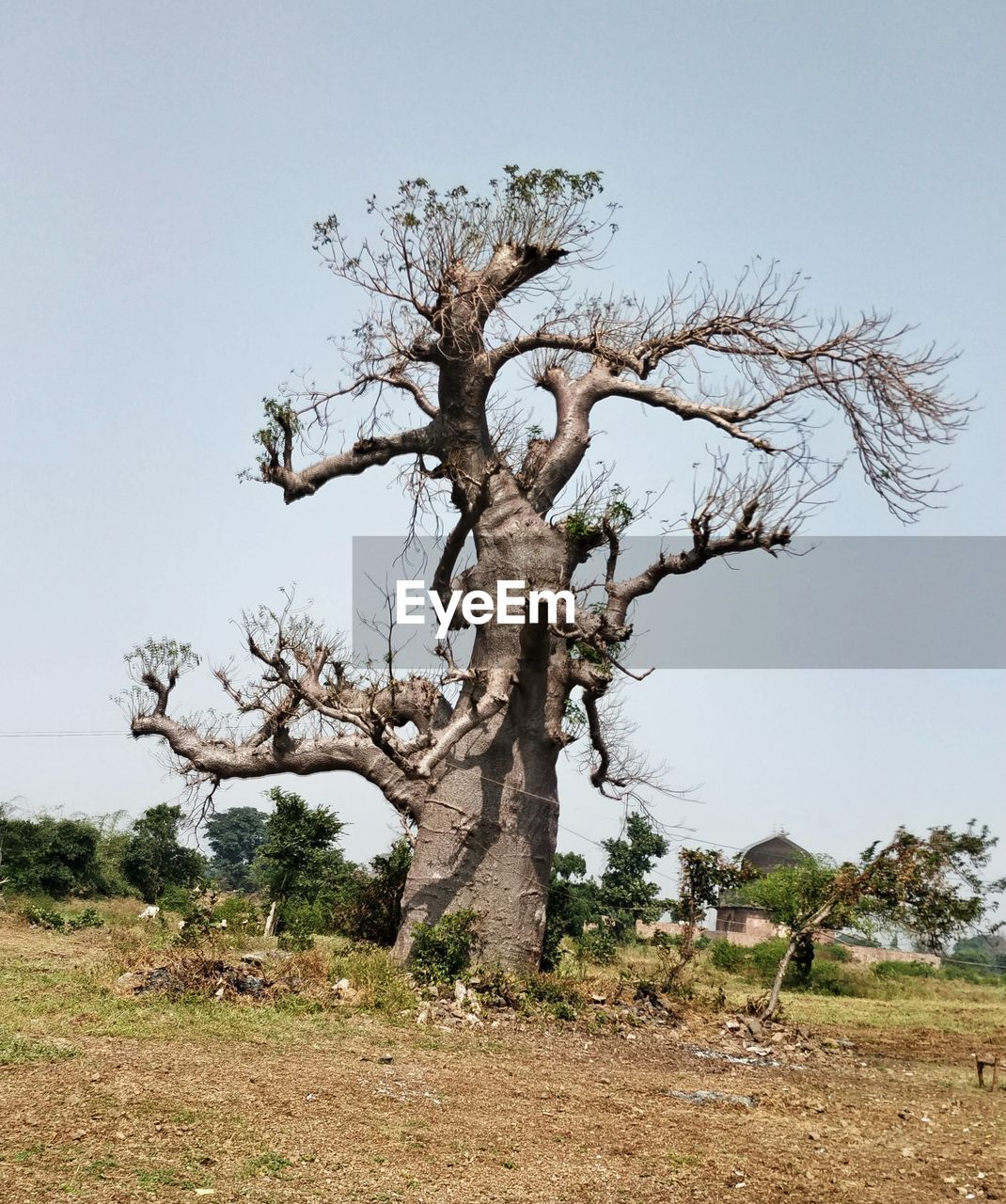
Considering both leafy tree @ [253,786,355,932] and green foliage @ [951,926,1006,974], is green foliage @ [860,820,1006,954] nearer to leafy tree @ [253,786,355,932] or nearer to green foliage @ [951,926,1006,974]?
green foliage @ [951,926,1006,974]

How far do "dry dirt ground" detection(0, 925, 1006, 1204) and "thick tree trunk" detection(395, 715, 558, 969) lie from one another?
1246mm

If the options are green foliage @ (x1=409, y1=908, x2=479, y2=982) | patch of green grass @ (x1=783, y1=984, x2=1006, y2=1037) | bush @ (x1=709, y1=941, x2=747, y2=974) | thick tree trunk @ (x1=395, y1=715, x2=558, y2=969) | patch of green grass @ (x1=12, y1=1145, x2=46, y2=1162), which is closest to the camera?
patch of green grass @ (x1=12, y1=1145, x2=46, y2=1162)

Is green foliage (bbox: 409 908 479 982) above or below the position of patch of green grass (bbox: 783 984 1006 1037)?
above

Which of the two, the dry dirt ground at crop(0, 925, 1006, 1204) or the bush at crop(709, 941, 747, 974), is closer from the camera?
the dry dirt ground at crop(0, 925, 1006, 1204)

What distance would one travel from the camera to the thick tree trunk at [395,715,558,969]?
10148 millimetres

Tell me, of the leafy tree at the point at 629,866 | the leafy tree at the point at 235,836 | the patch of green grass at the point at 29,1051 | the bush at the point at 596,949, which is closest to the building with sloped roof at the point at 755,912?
the leafy tree at the point at 629,866

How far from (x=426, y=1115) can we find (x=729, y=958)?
15.5 meters

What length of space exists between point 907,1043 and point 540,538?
20.4 ft

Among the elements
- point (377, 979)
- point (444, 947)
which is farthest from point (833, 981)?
point (377, 979)

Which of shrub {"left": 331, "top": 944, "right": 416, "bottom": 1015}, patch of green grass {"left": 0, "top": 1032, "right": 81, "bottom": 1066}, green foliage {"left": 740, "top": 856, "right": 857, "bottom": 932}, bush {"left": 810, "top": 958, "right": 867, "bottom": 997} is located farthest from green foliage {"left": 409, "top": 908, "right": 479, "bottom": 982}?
bush {"left": 810, "top": 958, "right": 867, "bottom": 997}

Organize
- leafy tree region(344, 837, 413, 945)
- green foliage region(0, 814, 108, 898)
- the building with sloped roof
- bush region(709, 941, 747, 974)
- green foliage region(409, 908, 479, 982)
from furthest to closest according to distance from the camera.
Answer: the building with sloped roof → bush region(709, 941, 747, 974) → green foliage region(0, 814, 108, 898) → leafy tree region(344, 837, 413, 945) → green foliage region(409, 908, 479, 982)

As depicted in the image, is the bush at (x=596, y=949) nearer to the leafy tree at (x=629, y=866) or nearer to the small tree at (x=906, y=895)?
the small tree at (x=906, y=895)

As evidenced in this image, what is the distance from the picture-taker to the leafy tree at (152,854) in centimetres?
2234

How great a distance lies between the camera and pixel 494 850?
10.3 meters
